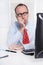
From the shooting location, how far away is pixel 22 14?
2.45 metres

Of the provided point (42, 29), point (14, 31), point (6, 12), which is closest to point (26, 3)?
point (6, 12)

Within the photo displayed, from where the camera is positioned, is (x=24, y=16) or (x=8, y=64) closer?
(x=8, y=64)

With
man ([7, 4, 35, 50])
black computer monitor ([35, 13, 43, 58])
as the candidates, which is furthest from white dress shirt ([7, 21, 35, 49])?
black computer monitor ([35, 13, 43, 58])

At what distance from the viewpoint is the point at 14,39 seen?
2.35m

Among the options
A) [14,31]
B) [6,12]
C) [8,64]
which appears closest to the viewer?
[8,64]

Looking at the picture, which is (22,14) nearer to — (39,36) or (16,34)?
(16,34)

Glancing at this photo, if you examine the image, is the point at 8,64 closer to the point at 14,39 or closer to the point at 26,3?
the point at 14,39

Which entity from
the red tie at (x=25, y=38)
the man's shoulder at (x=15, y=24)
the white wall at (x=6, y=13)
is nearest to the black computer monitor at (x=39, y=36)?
the red tie at (x=25, y=38)

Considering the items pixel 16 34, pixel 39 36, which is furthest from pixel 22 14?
pixel 39 36

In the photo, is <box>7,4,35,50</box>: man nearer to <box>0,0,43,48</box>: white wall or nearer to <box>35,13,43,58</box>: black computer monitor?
<box>0,0,43,48</box>: white wall

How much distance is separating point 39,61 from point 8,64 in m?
0.26

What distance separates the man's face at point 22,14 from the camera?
8.02 feet

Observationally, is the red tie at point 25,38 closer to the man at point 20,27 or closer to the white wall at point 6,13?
the man at point 20,27

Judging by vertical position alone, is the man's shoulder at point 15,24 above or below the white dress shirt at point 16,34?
above
